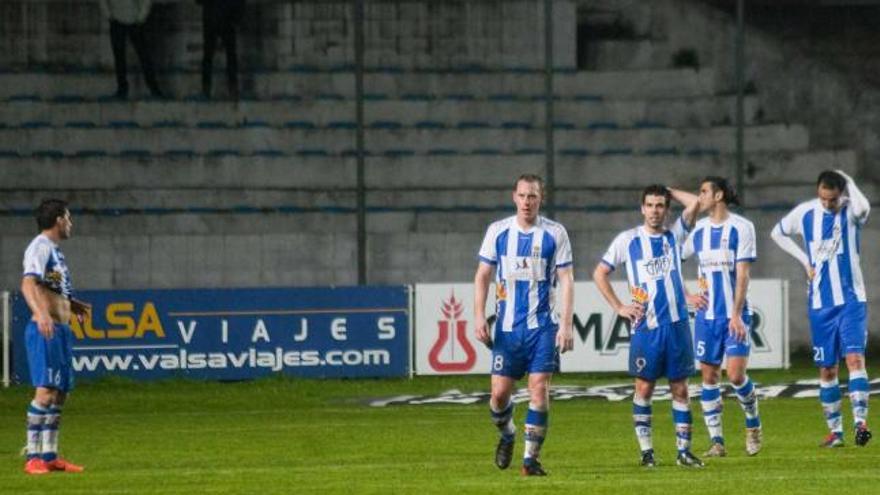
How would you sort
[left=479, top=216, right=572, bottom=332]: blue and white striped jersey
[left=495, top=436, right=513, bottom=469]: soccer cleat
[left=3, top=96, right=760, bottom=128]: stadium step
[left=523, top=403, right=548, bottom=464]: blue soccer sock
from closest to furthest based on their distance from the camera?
[left=523, top=403, right=548, bottom=464]: blue soccer sock < [left=479, top=216, right=572, bottom=332]: blue and white striped jersey < [left=495, top=436, right=513, bottom=469]: soccer cleat < [left=3, top=96, right=760, bottom=128]: stadium step

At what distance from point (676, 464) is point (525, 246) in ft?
6.93

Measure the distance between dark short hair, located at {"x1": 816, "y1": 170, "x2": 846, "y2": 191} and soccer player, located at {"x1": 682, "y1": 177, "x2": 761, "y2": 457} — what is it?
0.83 metres

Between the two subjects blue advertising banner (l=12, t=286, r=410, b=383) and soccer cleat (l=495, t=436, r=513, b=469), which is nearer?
soccer cleat (l=495, t=436, r=513, b=469)

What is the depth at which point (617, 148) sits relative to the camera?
3041cm

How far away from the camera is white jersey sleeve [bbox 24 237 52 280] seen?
14609 mm

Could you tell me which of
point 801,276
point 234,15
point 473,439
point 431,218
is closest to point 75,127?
point 234,15

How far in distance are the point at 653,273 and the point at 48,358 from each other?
4187mm

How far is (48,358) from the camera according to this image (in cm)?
1466

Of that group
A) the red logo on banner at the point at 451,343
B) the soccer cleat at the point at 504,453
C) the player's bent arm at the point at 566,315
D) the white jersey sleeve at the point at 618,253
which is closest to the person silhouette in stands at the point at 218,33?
the red logo on banner at the point at 451,343

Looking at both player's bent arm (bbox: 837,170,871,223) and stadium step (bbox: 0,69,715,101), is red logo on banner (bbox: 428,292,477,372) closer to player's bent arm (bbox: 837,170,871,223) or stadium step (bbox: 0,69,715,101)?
stadium step (bbox: 0,69,715,101)

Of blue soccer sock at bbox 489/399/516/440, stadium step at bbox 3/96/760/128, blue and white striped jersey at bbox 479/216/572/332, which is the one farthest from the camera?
stadium step at bbox 3/96/760/128

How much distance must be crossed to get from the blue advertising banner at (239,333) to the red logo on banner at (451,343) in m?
0.35

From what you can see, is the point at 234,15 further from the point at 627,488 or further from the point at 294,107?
the point at 627,488

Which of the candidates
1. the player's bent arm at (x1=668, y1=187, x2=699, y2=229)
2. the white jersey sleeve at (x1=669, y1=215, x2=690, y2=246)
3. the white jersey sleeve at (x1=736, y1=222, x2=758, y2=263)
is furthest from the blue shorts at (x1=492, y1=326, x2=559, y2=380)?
the white jersey sleeve at (x1=736, y1=222, x2=758, y2=263)
